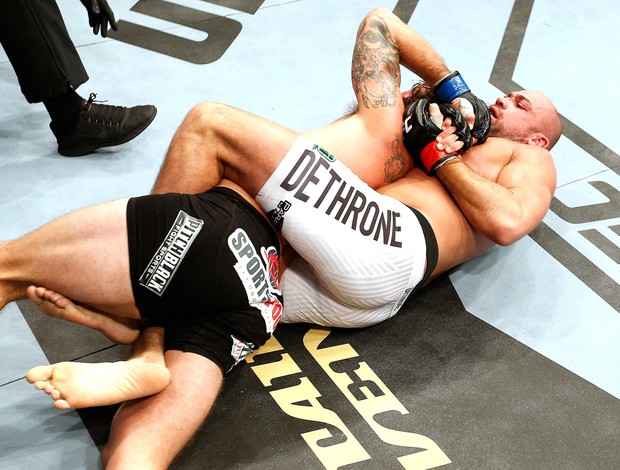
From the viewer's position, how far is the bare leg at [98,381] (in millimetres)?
1683

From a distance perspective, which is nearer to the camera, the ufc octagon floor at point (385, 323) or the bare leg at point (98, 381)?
the bare leg at point (98, 381)

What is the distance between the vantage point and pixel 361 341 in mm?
2338

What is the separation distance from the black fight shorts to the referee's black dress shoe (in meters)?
0.99

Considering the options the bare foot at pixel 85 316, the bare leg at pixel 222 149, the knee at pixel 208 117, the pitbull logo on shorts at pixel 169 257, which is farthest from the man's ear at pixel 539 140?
the bare foot at pixel 85 316

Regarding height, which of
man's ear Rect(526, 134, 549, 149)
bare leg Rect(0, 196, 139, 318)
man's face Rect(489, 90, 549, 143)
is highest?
man's face Rect(489, 90, 549, 143)

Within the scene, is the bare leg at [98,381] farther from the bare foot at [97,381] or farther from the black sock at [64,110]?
the black sock at [64,110]

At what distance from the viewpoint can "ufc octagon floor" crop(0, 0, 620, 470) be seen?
203 cm

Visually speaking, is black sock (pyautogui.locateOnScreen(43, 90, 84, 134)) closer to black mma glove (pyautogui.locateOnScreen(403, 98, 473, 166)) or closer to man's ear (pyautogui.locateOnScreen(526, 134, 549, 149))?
black mma glove (pyautogui.locateOnScreen(403, 98, 473, 166))

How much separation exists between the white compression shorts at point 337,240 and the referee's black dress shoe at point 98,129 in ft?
3.40

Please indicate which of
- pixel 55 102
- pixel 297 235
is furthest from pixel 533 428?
pixel 55 102

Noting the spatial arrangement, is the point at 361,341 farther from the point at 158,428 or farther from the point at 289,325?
the point at 158,428

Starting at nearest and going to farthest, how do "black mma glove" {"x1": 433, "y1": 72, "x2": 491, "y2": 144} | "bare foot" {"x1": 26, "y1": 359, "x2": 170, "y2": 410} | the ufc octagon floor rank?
"bare foot" {"x1": 26, "y1": 359, "x2": 170, "y2": 410} → the ufc octagon floor → "black mma glove" {"x1": 433, "y1": 72, "x2": 491, "y2": 144}

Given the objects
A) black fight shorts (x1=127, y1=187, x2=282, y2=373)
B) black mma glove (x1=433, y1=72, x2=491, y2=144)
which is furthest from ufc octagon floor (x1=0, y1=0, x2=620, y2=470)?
black mma glove (x1=433, y1=72, x2=491, y2=144)

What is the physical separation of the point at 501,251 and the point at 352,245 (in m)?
0.86
